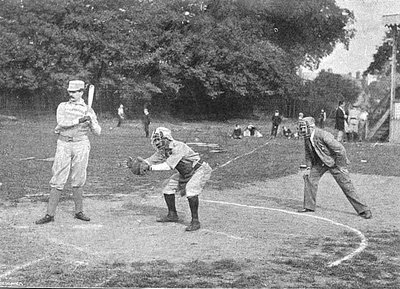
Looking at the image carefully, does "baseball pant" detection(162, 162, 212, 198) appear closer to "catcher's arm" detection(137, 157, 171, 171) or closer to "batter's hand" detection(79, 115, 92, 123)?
"catcher's arm" detection(137, 157, 171, 171)

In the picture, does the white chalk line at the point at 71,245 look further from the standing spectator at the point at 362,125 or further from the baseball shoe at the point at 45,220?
the standing spectator at the point at 362,125

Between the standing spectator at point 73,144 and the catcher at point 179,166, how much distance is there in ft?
3.00

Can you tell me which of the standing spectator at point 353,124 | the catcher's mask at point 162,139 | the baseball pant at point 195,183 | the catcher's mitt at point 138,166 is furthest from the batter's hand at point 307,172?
the standing spectator at point 353,124

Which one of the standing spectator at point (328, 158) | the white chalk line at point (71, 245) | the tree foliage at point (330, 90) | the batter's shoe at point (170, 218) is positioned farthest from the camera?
the tree foliage at point (330, 90)

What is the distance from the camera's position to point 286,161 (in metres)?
21.0

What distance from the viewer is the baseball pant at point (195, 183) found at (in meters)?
9.57

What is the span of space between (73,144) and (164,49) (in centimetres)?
3414

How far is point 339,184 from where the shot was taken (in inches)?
447

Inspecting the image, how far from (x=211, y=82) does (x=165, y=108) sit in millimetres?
3851

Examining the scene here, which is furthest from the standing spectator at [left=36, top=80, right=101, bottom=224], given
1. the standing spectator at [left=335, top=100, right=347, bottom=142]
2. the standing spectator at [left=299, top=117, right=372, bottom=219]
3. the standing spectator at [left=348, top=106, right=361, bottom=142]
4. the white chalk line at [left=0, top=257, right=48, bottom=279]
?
the standing spectator at [left=348, top=106, right=361, bottom=142]

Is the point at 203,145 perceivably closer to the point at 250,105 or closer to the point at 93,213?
the point at 93,213

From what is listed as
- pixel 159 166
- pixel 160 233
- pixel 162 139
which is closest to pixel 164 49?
pixel 162 139

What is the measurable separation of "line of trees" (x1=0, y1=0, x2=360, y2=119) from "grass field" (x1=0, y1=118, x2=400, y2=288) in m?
24.0

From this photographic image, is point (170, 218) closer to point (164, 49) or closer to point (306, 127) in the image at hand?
point (306, 127)
